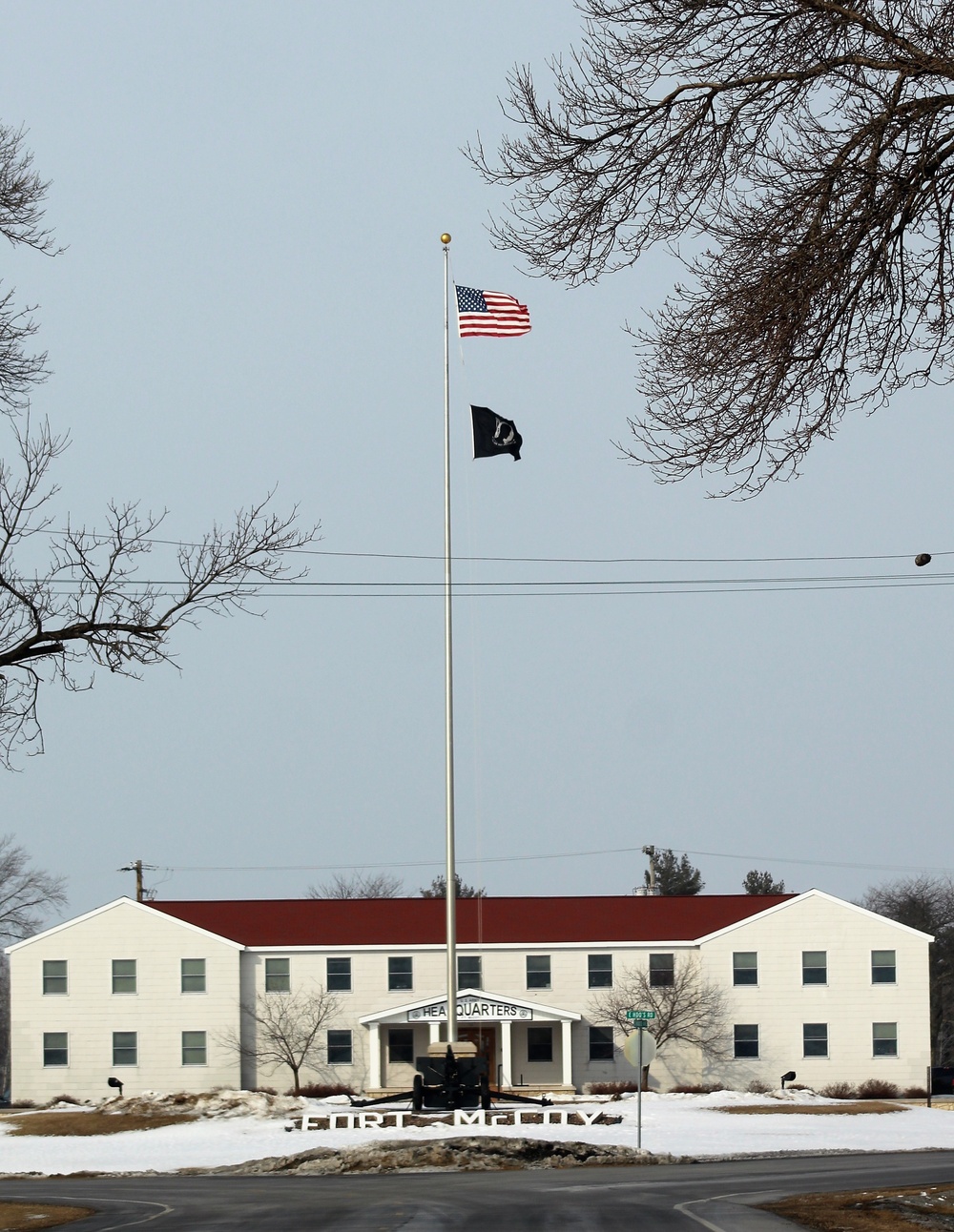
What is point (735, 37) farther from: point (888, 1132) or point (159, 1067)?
point (159, 1067)

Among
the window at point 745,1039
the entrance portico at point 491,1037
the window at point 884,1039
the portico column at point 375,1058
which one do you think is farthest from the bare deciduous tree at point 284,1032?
the window at point 884,1039

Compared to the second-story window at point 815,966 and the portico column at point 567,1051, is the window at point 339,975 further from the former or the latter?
the second-story window at point 815,966

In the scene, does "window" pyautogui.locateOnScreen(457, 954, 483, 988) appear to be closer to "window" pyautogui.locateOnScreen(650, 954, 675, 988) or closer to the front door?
the front door

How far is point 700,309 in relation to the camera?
12539 millimetres

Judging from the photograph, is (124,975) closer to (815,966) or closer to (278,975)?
(278,975)

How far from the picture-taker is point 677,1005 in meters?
54.9

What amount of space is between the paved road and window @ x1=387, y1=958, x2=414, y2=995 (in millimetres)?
26058

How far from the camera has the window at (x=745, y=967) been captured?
183ft

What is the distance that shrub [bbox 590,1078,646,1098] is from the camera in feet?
173

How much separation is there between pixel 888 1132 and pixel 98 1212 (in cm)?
2254

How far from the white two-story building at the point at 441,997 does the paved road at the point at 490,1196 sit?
76.1 feet

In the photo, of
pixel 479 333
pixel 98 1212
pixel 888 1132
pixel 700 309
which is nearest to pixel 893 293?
pixel 700 309

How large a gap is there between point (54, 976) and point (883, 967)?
28827mm

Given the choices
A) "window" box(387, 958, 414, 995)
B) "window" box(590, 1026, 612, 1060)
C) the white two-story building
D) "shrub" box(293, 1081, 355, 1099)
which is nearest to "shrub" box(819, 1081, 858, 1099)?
the white two-story building
